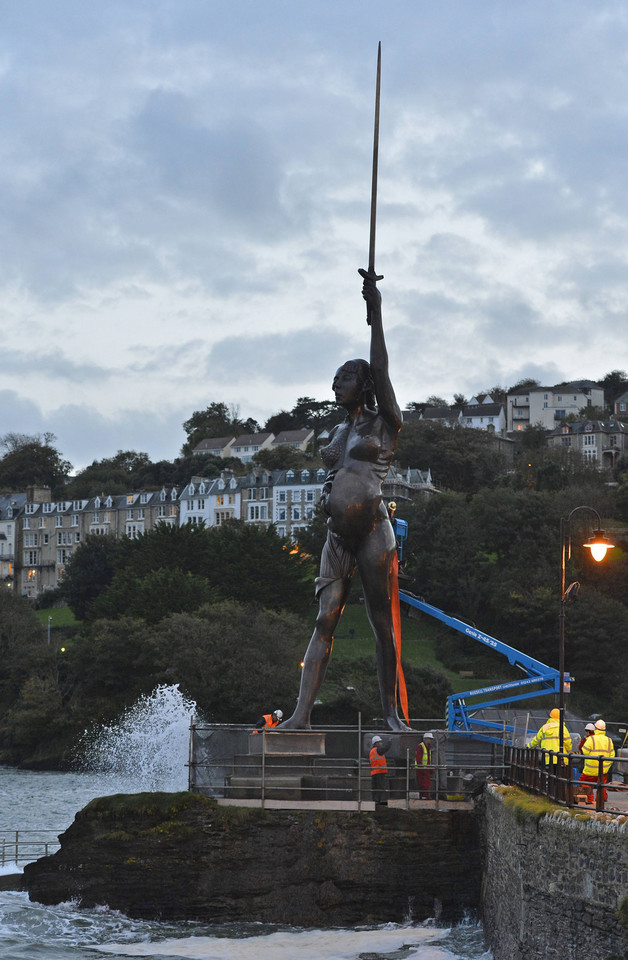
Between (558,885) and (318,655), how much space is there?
715 centimetres

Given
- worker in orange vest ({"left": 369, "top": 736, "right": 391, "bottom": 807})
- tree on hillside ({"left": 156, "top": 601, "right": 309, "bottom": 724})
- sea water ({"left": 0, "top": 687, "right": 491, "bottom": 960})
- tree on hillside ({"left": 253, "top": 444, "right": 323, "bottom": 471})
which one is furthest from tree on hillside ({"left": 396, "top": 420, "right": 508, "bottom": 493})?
sea water ({"left": 0, "top": 687, "right": 491, "bottom": 960})

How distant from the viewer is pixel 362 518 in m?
20.8

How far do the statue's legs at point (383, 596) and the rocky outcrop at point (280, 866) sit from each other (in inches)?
106

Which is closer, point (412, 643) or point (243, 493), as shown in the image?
point (412, 643)

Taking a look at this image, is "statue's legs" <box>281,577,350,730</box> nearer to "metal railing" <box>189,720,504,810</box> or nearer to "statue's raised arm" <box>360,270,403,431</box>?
"metal railing" <box>189,720,504,810</box>

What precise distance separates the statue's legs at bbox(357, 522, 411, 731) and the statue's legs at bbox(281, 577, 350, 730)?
528 mm

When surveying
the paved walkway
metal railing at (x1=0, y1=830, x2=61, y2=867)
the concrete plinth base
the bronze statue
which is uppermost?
the bronze statue

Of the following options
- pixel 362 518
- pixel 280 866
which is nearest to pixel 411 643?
pixel 362 518

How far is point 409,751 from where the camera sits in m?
19.8

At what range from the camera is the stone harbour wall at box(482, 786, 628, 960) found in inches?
510

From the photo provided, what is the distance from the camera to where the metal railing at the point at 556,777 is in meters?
14.1

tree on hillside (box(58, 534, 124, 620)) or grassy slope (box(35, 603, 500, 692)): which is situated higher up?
tree on hillside (box(58, 534, 124, 620))

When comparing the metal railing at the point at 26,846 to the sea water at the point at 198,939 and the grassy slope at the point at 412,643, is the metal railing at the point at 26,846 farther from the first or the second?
the grassy slope at the point at 412,643

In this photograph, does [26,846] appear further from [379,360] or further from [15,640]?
[15,640]
